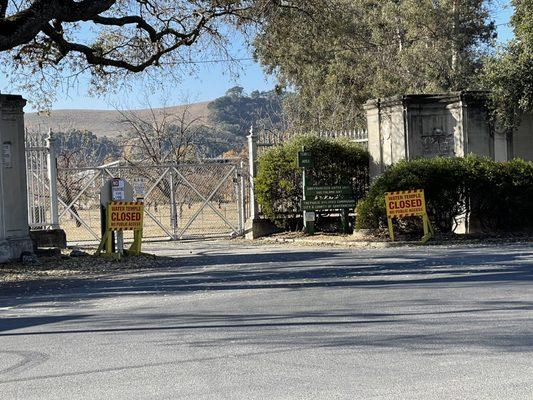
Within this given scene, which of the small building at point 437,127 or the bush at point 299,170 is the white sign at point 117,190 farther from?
the small building at point 437,127

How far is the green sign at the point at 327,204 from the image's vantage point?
69.2 ft

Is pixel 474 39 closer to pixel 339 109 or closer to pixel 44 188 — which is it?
pixel 339 109

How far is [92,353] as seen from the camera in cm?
777

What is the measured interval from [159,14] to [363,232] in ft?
23.5

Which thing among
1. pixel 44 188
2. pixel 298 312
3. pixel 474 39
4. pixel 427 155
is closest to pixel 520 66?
pixel 427 155

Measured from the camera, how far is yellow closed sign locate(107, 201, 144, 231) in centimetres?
1723

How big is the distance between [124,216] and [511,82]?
437 inches

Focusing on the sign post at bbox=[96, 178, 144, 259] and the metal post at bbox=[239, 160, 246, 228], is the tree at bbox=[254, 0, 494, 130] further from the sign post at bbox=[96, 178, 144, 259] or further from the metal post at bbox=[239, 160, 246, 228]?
the sign post at bbox=[96, 178, 144, 259]

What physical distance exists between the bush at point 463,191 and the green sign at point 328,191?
64.6 inches

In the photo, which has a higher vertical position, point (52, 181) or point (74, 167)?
point (74, 167)

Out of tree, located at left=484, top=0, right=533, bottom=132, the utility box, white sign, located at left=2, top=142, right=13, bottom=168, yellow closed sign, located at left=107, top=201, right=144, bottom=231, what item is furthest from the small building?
white sign, located at left=2, top=142, right=13, bottom=168

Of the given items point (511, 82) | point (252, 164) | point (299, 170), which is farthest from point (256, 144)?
point (511, 82)

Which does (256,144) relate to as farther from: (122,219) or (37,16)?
(37,16)

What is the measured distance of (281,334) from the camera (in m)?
8.35
